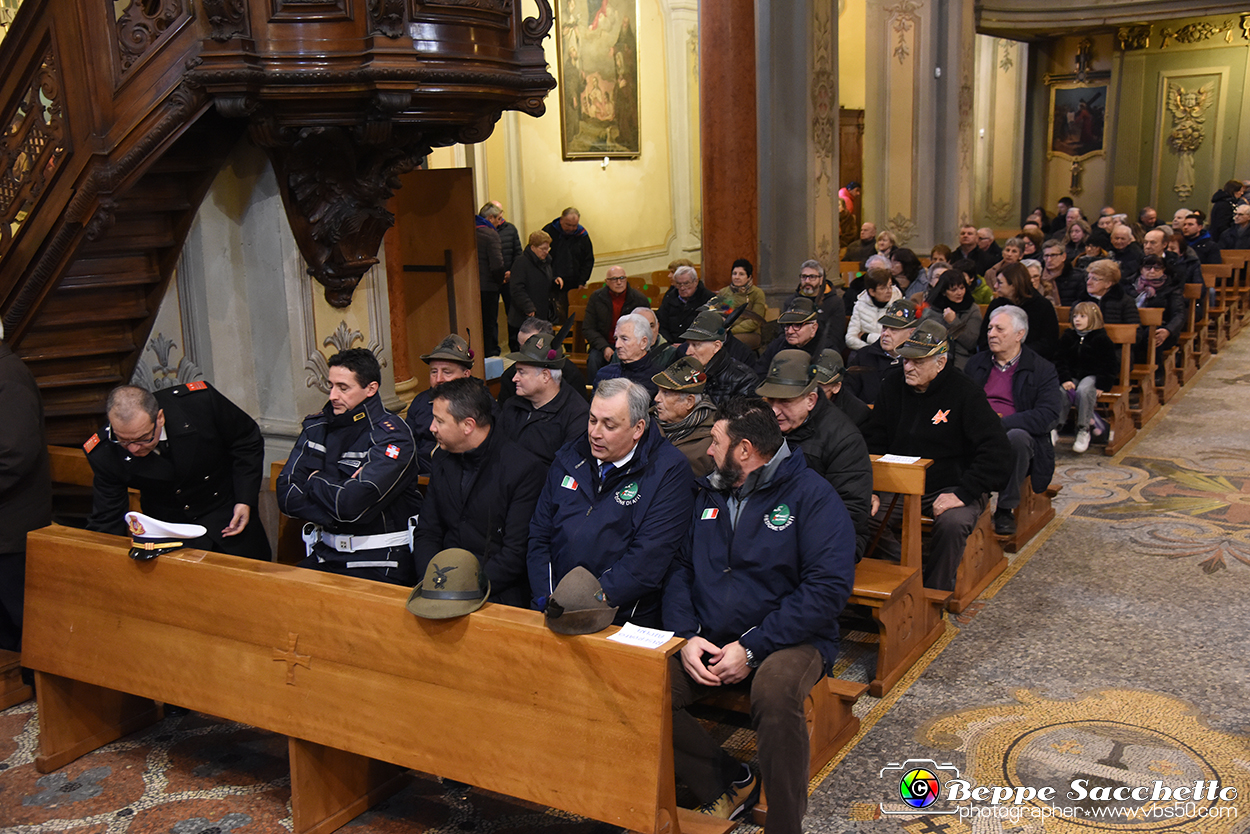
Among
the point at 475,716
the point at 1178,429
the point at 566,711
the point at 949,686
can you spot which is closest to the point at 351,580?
the point at 475,716

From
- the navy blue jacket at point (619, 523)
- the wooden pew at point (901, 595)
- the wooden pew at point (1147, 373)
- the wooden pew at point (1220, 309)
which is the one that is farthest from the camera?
the wooden pew at point (1220, 309)

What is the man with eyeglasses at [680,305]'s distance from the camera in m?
9.41

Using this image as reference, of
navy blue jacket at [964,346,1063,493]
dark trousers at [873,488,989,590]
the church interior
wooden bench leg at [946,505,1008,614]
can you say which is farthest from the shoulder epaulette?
navy blue jacket at [964,346,1063,493]

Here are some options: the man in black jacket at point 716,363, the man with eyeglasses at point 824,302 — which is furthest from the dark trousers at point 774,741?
the man with eyeglasses at point 824,302

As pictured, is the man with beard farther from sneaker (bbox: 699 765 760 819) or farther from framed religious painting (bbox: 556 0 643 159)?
framed religious painting (bbox: 556 0 643 159)

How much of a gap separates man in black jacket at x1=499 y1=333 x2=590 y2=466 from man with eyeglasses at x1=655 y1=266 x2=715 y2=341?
13.7ft

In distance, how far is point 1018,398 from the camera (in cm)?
662

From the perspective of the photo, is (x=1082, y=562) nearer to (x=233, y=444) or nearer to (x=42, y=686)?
(x=233, y=444)

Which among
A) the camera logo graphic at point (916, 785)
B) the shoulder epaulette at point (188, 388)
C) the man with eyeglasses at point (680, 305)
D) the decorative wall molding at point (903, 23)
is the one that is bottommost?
the camera logo graphic at point (916, 785)

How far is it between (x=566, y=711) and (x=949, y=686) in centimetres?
222

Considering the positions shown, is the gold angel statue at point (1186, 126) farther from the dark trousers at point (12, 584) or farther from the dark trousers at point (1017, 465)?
the dark trousers at point (12, 584)

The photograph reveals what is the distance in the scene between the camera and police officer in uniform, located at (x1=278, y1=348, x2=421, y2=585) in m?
4.53

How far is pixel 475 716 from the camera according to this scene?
3.52 meters

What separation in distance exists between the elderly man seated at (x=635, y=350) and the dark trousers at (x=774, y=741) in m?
2.73
